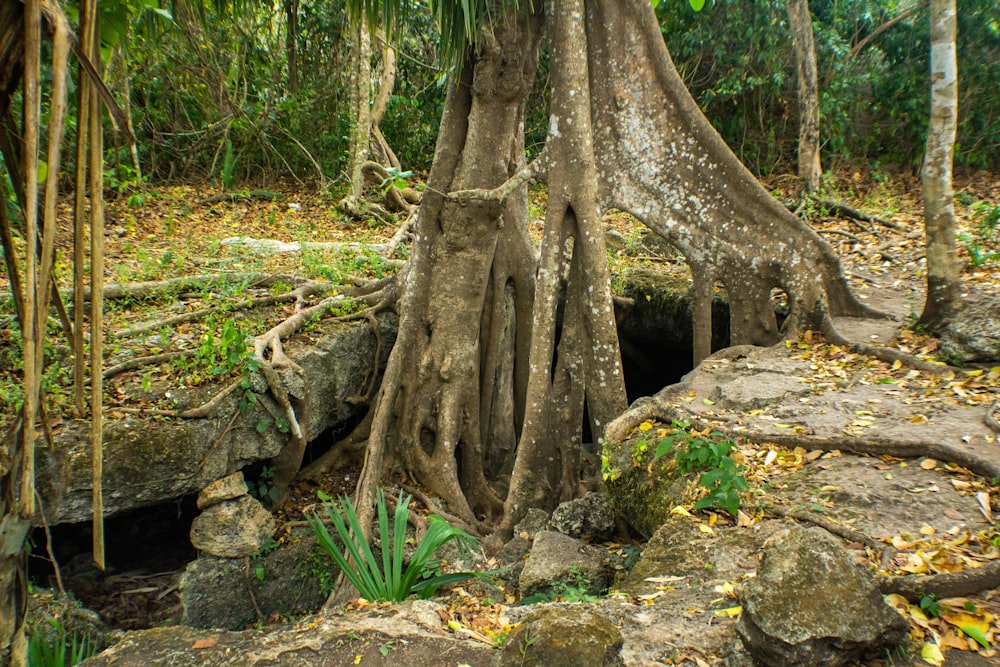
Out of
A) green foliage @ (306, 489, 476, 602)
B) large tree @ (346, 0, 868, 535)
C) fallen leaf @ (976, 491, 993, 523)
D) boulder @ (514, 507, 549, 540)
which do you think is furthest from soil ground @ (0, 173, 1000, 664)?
boulder @ (514, 507, 549, 540)

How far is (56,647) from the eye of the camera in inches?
159

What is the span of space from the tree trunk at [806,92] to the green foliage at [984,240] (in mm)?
2066

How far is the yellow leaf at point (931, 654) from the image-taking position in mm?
2451

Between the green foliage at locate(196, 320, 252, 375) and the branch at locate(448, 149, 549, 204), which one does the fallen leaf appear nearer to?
the branch at locate(448, 149, 549, 204)

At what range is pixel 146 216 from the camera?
962 cm

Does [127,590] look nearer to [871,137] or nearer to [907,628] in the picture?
[907,628]

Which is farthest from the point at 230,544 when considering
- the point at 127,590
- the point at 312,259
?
the point at 312,259

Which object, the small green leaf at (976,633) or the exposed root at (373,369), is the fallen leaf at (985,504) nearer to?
the small green leaf at (976,633)

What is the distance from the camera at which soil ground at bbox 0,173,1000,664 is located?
10.4 ft

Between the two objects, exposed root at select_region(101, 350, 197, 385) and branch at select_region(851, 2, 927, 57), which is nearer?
exposed root at select_region(101, 350, 197, 385)

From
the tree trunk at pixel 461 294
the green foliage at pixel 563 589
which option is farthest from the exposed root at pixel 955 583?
the tree trunk at pixel 461 294

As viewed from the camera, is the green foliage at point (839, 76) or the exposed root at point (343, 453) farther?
the green foliage at point (839, 76)

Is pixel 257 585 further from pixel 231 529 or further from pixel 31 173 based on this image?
pixel 31 173

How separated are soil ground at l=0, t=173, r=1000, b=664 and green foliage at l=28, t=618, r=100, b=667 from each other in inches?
35.1
